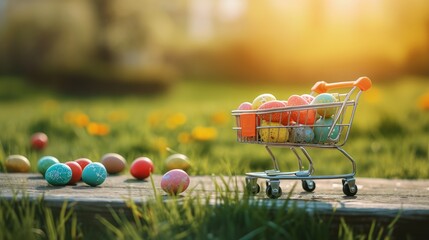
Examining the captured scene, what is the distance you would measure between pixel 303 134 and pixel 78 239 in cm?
132

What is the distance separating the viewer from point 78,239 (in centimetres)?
312

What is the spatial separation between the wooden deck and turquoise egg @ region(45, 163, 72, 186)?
55 mm

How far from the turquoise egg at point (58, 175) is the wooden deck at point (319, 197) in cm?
5

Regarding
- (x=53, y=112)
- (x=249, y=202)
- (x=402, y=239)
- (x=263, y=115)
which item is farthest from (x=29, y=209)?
(x=53, y=112)

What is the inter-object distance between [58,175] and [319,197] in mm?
1538

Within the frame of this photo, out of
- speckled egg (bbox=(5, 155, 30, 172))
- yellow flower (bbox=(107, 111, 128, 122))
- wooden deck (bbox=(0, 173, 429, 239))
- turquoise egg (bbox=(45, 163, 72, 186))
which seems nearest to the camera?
wooden deck (bbox=(0, 173, 429, 239))

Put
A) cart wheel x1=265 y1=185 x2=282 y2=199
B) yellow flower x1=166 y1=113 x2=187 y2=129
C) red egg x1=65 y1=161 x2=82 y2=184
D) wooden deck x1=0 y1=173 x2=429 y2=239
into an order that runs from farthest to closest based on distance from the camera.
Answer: yellow flower x1=166 y1=113 x2=187 y2=129 → red egg x1=65 y1=161 x2=82 y2=184 → cart wheel x1=265 y1=185 x2=282 y2=199 → wooden deck x1=0 y1=173 x2=429 y2=239

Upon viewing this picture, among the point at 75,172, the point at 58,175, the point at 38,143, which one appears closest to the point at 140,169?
the point at 75,172

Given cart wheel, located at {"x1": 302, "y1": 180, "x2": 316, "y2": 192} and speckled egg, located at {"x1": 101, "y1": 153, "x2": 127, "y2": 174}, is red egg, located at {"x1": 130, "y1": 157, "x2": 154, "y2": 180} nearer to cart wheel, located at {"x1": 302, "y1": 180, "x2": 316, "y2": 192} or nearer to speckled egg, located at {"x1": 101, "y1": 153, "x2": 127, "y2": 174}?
speckled egg, located at {"x1": 101, "y1": 153, "x2": 127, "y2": 174}

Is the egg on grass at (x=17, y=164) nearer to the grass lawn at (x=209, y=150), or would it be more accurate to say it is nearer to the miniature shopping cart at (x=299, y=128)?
the grass lawn at (x=209, y=150)

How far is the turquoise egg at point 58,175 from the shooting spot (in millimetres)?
3777

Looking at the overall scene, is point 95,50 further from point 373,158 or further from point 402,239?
point 402,239

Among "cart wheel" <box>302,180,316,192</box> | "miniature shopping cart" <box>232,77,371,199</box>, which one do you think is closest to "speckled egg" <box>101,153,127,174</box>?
"miniature shopping cart" <box>232,77,371,199</box>

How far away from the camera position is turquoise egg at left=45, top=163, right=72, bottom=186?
3777 millimetres
